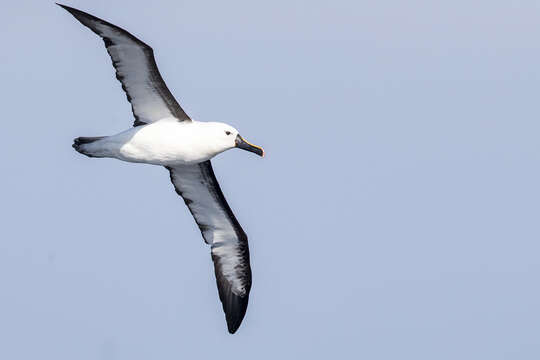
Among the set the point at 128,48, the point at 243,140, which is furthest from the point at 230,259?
the point at 128,48

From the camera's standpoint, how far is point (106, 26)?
19812mm

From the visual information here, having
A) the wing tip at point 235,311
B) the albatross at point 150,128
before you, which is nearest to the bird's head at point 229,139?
the albatross at point 150,128

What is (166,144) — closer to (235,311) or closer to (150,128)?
(150,128)

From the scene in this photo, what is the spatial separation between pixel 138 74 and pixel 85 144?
4.95ft

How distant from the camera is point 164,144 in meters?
20.9

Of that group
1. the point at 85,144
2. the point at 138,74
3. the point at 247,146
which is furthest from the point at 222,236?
the point at 138,74

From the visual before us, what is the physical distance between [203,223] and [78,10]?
6.00 metres

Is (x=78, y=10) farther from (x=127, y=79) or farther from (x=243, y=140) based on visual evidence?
(x=243, y=140)

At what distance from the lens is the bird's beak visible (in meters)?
21.4

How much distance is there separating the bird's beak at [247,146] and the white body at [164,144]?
310mm

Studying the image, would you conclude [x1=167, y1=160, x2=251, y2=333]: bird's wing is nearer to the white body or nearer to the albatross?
the albatross

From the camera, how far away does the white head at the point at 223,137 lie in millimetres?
21000

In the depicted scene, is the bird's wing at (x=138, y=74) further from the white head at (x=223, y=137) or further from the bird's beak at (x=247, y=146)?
the bird's beak at (x=247, y=146)

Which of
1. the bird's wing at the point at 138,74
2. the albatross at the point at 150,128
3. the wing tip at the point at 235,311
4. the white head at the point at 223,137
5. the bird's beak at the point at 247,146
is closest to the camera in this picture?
the bird's wing at the point at 138,74
